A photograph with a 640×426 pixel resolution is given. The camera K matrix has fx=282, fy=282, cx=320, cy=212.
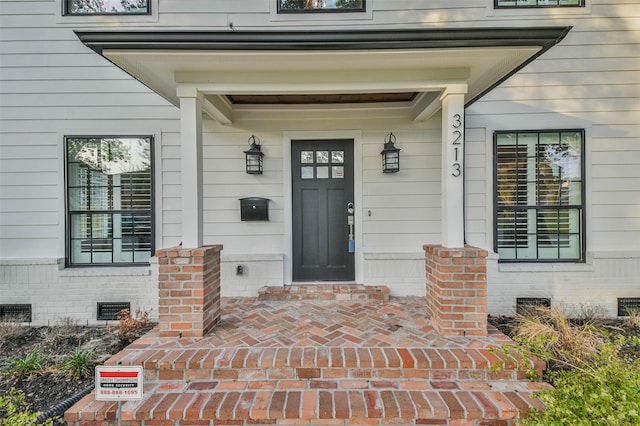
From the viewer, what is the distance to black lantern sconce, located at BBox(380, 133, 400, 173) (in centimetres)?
362

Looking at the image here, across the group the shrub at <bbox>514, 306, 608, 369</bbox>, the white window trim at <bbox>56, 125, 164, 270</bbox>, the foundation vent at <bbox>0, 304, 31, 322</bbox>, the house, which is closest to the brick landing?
the shrub at <bbox>514, 306, 608, 369</bbox>

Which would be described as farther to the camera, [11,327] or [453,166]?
[11,327]

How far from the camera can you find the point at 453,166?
260 centimetres

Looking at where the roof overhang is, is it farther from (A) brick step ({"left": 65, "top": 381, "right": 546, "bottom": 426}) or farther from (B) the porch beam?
(A) brick step ({"left": 65, "top": 381, "right": 546, "bottom": 426})

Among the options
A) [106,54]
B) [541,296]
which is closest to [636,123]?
[541,296]

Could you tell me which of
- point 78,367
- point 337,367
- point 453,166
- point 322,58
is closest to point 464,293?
point 453,166

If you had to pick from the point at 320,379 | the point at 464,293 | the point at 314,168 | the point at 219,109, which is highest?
the point at 219,109

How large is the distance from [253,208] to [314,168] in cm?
98

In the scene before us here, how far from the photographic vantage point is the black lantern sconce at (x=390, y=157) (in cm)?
362

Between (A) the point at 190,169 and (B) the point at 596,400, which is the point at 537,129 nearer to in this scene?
(B) the point at 596,400

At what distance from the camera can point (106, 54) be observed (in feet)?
7.41

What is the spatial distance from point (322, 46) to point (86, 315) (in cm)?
421

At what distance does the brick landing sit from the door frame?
112cm

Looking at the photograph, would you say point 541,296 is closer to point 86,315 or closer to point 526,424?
point 526,424
